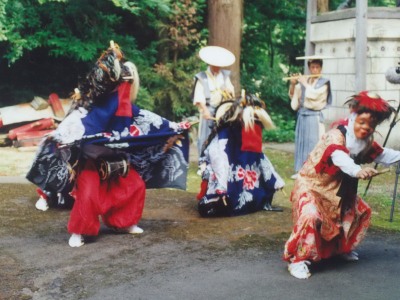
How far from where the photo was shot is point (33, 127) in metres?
11.6

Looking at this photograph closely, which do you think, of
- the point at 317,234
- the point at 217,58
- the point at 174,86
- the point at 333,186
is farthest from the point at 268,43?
the point at 317,234

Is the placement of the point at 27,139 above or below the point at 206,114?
below

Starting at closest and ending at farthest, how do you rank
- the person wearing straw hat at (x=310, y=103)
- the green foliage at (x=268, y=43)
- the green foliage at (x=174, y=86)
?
the person wearing straw hat at (x=310, y=103)
the green foliage at (x=174, y=86)
the green foliage at (x=268, y=43)

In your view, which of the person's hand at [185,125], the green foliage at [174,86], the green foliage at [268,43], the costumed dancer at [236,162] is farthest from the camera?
the green foliage at [268,43]

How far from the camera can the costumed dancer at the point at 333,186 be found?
4535 millimetres

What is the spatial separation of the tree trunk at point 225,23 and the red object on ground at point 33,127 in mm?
3308

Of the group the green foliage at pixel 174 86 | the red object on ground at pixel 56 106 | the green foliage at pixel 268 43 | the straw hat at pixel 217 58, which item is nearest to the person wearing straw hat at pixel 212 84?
the straw hat at pixel 217 58

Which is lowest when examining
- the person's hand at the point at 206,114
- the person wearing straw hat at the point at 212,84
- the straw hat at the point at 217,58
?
the person's hand at the point at 206,114

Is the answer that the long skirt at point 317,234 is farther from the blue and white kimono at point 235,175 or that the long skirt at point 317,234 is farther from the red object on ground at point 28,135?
the red object on ground at point 28,135

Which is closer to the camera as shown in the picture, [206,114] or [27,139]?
[206,114]

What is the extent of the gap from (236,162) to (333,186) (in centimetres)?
208

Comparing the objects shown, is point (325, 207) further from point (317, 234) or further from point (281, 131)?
point (281, 131)

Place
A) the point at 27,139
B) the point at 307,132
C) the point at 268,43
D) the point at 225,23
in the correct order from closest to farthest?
the point at 307,132 → the point at 27,139 → the point at 225,23 → the point at 268,43

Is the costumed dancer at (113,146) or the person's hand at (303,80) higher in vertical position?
the person's hand at (303,80)
